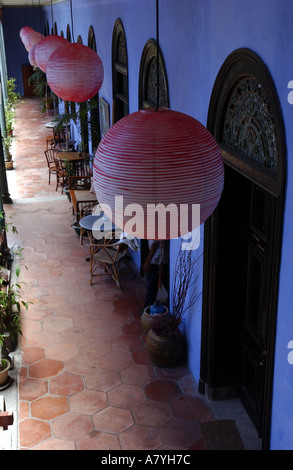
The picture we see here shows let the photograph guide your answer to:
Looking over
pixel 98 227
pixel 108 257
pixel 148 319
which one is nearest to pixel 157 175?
pixel 148 319

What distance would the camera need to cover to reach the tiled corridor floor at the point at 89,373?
451cm

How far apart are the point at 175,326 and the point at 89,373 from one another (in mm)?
988

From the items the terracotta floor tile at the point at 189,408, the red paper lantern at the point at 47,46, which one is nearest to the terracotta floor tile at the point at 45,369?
the terracotta floor tile at the point at 189,408

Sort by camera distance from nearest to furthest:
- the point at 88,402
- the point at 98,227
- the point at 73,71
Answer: the point at 88,402 < the point at 73,71 < the point at 98,227

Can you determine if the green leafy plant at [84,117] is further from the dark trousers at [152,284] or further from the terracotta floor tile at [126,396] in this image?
the terracotta floor tile at [126,396]

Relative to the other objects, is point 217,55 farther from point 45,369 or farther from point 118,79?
point 118,79

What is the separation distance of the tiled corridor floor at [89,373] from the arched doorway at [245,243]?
50 cm

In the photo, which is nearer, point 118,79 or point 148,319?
point 148,319

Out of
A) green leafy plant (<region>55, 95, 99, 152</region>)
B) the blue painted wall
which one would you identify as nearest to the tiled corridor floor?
the blue painted wall

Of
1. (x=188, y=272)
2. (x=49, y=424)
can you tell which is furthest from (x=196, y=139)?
(x=49, y=424)

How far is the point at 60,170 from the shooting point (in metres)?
11.3

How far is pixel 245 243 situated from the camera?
14.5ft
